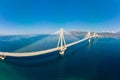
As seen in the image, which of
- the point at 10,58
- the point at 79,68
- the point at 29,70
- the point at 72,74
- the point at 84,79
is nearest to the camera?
the point at 84,79

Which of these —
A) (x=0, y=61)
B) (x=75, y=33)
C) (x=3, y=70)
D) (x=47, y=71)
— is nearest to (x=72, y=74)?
(x=47, y=71)

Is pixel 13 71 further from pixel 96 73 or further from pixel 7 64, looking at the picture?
pixel 96 73

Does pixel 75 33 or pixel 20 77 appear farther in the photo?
pixel 75 33

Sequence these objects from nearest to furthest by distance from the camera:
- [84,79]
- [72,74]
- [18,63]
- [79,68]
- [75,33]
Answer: [84,79], [72,74], [79,68], [18,63], [75,33]

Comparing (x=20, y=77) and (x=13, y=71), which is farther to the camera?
(x=13, y=71)

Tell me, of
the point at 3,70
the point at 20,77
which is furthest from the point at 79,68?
the point at 3,70

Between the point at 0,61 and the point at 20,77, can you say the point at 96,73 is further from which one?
the point at 0,61

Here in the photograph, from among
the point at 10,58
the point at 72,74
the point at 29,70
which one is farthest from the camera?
the point at 10,58

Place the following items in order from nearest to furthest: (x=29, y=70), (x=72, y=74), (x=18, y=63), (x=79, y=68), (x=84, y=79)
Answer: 1. (x=84, y=79)
2. (x=72, y=74)
3. (x=29, y=70)
4. (x=79, y=68)
5. (x=18, y=63)
